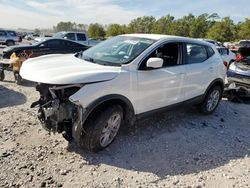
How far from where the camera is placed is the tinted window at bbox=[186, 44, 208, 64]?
564cm

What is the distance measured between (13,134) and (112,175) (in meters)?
2.00

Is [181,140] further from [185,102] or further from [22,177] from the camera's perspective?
[22,177]

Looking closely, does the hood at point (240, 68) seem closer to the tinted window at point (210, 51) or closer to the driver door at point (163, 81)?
the tinted window at point (210, 51)

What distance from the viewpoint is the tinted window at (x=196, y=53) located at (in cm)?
564

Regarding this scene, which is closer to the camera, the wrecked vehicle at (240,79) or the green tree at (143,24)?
the wrecked vehicle at (240,79)

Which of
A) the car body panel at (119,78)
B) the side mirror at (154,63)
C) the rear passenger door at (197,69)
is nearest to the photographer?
the car body panel at (119,78)

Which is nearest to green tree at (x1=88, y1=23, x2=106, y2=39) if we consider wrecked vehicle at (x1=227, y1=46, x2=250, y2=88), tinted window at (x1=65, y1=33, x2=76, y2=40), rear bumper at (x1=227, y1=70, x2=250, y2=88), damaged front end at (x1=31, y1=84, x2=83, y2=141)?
tinted window at (x1=65, y1=33, x2=76, y2=40)

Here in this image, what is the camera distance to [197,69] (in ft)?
18.8

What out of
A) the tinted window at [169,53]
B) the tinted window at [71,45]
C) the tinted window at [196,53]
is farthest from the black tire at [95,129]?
the tinted window at [71,45]

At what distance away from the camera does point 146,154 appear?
14.4 feet

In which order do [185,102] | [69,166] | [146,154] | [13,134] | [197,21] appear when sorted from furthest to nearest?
[197,21] → [185,102] → [13,134] → [146,154] → [69,166]

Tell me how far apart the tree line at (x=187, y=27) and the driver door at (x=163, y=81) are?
4583 cm

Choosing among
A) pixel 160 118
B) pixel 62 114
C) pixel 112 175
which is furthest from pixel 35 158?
pixel 160 118

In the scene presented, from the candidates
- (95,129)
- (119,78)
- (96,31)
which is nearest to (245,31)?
(96,31)
